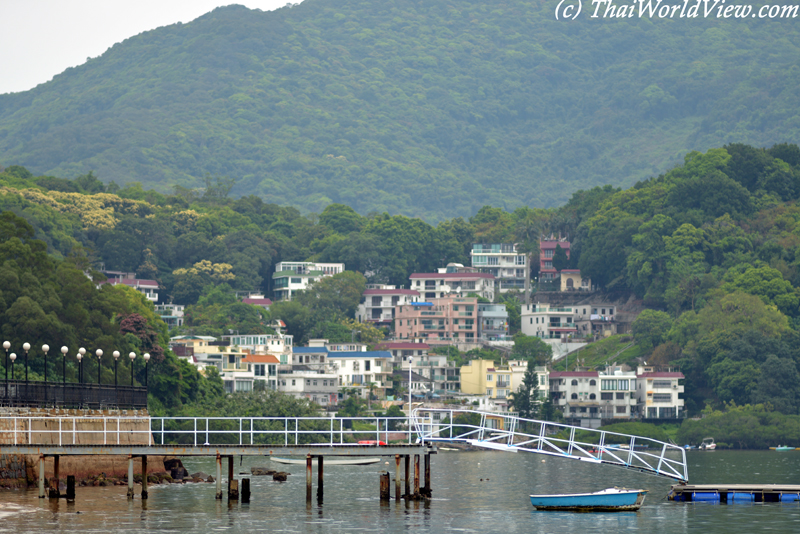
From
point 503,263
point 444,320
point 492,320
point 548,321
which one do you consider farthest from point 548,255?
point 444,320

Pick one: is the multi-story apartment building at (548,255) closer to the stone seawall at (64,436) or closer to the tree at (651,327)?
the tree at (651,327)

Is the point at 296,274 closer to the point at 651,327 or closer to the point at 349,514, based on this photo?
the point at 651,327

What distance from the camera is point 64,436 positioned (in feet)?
169

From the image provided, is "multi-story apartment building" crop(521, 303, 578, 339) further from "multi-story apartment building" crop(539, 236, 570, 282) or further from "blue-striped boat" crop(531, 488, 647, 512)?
"blue-striped boat" crop(531, 488, 647, 512)

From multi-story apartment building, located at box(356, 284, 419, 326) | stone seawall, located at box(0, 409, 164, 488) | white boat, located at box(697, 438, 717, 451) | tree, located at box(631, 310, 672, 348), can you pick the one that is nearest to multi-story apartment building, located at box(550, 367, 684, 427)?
white boat, located at box(697, 438, 717, 451)

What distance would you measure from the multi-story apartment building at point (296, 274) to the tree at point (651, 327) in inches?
1826

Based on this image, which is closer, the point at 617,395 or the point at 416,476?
the point at 416,476

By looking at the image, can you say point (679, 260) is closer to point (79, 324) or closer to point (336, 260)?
point (336, 260)

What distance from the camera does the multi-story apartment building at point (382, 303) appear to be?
538 ft

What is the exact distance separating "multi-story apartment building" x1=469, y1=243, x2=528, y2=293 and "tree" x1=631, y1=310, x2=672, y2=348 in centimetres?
4026

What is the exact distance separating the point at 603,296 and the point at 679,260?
17.4 meters

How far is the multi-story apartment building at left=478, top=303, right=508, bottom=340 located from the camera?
159000mm

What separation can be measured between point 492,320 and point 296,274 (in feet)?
95.4

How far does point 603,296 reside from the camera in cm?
16600
